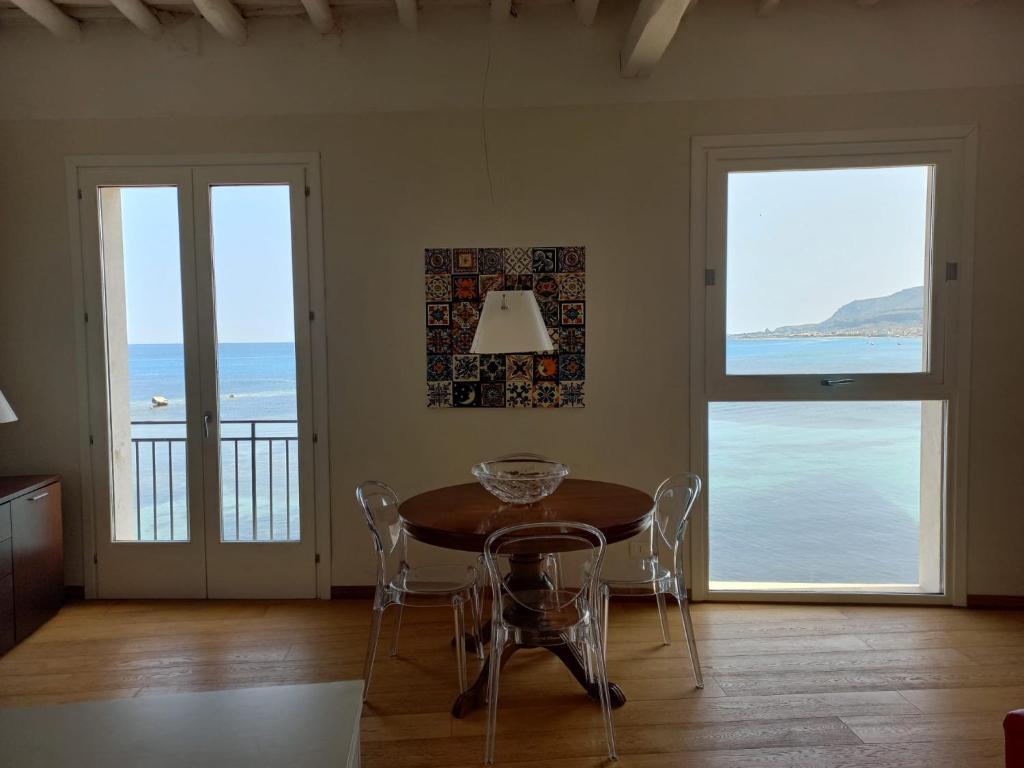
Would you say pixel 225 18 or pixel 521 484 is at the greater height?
pixel 225 18

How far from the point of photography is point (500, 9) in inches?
126

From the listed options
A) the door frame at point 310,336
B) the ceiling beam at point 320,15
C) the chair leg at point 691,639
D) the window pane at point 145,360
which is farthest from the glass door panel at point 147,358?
the chair leg at point 691,639

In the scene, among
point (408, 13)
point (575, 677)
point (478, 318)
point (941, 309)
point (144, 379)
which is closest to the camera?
point (575, 677)

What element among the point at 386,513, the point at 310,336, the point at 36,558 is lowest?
the point at 36,558

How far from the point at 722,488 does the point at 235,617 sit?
8.92 feet

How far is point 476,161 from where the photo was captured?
3377 millimetres

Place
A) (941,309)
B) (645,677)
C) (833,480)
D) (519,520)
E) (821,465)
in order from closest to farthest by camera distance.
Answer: (519,520), (645,677), (941,309), (821,465), (833,480)

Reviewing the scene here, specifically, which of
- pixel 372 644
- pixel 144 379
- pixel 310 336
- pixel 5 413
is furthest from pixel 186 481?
pixel 372 644

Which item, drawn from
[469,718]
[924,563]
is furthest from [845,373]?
[469,718]

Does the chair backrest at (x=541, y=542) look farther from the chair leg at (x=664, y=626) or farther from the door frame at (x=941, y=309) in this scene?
the door frame at (x=941, y=309)

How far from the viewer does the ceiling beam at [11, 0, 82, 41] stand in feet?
9.92

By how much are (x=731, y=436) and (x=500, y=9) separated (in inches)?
102

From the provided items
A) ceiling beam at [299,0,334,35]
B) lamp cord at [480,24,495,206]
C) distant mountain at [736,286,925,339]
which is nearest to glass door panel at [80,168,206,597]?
ceiling beam at [299,0,334,35]

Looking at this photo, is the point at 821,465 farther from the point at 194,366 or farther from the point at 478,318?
the point at 194,366
